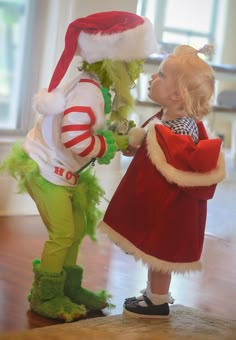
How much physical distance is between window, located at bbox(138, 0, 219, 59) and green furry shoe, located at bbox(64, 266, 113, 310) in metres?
4.84

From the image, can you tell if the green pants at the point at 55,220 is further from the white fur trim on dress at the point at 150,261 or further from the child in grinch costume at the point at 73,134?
the white fur trim on dress at the point at 150,261

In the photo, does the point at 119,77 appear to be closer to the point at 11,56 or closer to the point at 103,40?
the point at 103,40

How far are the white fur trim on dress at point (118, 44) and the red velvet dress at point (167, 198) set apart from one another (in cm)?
23

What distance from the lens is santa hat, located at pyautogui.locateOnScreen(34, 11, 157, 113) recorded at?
1796 mm

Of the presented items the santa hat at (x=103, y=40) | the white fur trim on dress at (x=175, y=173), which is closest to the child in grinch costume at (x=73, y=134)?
the santa hat at (x=103, y=40)

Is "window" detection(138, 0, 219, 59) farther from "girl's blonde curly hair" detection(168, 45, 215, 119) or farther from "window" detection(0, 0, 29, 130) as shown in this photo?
"girl's blonde curly hair" detection(168, 45, 215, 119)

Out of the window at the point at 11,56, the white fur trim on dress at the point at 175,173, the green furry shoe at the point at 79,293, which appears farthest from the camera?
the window at the point at 11,56

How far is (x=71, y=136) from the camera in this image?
5.76 ft

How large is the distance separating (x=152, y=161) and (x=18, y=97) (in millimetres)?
1517

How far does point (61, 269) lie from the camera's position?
1.88 metres

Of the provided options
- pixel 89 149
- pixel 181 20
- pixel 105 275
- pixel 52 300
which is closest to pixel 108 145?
pixel 89 149

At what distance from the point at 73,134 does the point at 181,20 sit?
5392 mm

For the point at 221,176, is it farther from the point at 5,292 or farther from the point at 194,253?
the point at 5,292

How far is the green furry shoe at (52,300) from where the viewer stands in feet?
5.95
